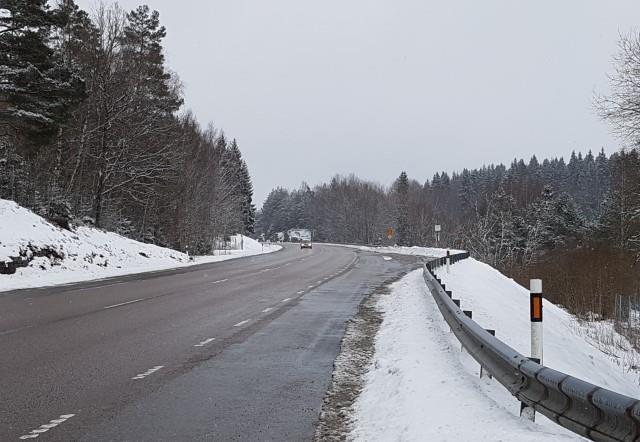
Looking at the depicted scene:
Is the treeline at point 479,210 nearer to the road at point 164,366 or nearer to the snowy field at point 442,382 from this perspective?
the snowy field at point 442,382

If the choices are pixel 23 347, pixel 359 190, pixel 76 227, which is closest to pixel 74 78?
pixel 76 227

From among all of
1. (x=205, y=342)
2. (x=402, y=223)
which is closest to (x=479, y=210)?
(x=402, y=223)

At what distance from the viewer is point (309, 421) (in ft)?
18.0

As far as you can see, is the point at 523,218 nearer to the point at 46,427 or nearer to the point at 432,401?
the point at 432,401

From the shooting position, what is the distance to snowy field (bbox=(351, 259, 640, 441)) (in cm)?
462

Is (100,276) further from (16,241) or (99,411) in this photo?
(99,411)

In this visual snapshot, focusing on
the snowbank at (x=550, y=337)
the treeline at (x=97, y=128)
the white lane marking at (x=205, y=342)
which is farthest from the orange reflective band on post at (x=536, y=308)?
the treeline at (x=97, y=128)

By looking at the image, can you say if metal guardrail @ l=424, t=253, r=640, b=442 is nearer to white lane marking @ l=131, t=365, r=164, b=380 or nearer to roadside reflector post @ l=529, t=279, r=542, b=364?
roadside reflector post @ l=529, t=279, r=542, b=364

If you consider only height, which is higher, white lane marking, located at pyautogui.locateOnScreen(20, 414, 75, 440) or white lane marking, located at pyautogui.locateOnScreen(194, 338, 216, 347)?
white lane marking, located at pyautogui.locateOnScreen(194, 338, 216, 347)

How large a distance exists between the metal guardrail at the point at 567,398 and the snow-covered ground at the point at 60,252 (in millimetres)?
17282

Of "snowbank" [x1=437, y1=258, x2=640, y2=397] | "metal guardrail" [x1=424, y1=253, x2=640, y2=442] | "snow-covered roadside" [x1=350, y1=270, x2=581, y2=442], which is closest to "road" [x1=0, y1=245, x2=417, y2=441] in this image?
"snow-covered roadside" [x1=350, y1=270, x2=581, y2=442]

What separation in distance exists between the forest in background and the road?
1856 cm

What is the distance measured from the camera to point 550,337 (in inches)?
563

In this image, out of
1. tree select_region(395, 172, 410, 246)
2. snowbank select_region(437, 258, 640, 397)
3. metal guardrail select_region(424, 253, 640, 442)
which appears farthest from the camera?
tree select_region(395, 172, 410, 246)
